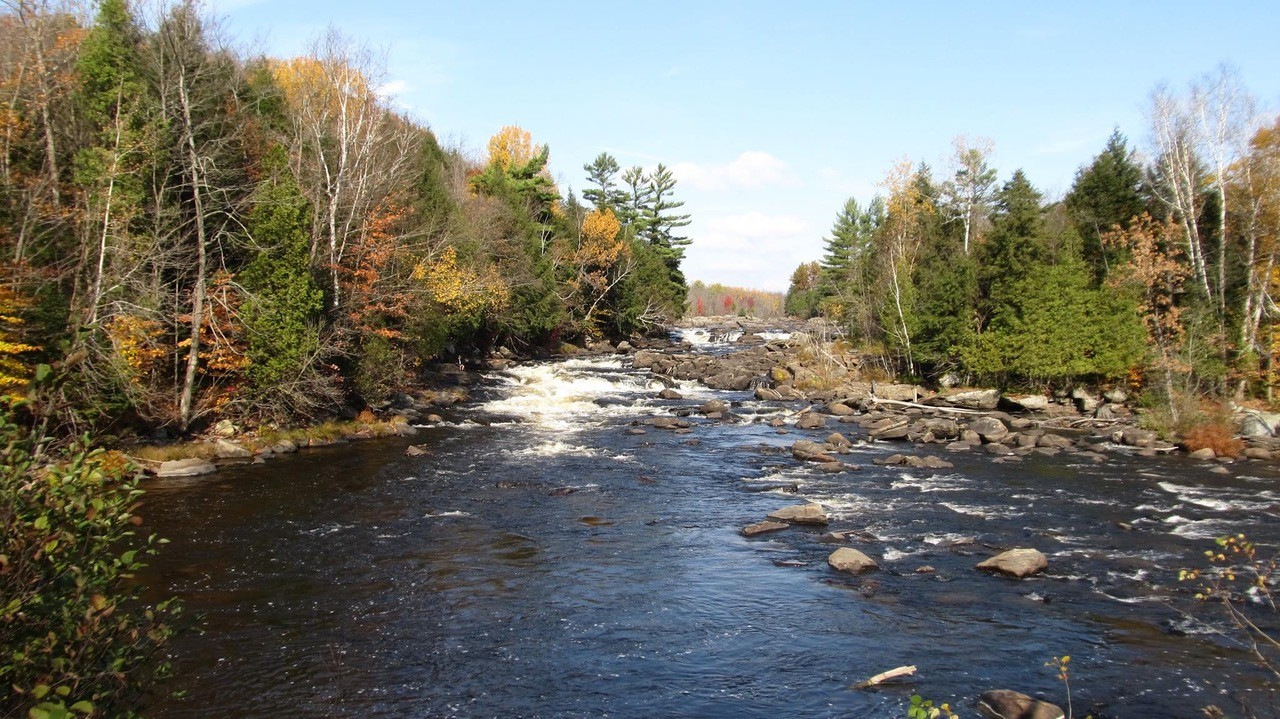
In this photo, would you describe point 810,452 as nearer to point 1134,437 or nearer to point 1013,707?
point 1134,437

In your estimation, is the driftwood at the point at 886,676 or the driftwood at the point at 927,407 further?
the driftwood at the point at 927,407

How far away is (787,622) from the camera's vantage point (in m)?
13.5

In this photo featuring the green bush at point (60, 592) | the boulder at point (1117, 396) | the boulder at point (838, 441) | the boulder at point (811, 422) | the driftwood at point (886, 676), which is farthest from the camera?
the boulder at point (1117, 396)

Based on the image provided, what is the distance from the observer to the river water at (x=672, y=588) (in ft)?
36.3

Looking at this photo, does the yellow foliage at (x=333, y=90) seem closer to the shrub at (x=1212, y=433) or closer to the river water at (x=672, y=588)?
the river water at (x=672, y=588)

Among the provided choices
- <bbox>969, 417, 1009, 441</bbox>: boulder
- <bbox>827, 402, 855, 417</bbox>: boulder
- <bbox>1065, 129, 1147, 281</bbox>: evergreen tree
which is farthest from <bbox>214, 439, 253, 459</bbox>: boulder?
<bbox>1065, 129, 1147, 281</bbox>: evergreen tree

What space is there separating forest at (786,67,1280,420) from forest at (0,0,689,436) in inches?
1062

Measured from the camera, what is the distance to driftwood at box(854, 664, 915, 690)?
1120 cm

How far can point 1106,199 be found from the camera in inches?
1661

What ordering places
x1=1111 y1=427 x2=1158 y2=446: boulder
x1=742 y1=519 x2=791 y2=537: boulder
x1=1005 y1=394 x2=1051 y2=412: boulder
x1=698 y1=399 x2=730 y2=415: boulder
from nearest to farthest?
x1=742 y1=519 x2=791 y2=537: boulder → x1=1111 y1=427 x2=1158 y2=446: boulder → x1=1005 y1=394 x2=1051 y2=412: boulder → x1=698 y1=399 x2=730 y2=415: boulder

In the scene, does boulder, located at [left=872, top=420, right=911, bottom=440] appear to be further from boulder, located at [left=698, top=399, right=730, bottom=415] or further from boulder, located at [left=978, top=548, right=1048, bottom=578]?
boulder, located at [left=978, top=548, right=1048, bottom=578]

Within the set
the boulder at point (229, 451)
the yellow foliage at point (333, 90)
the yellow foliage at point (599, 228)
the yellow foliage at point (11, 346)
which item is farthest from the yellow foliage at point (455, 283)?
the yellow foliage at point (599, 228)

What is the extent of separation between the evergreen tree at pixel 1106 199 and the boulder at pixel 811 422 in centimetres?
1900

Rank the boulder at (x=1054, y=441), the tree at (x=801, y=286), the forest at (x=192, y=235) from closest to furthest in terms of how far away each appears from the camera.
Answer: the forest at (x=192, y=235) < the boulder at (x=1054, y=441) < the tree at (x=801, y=286)
